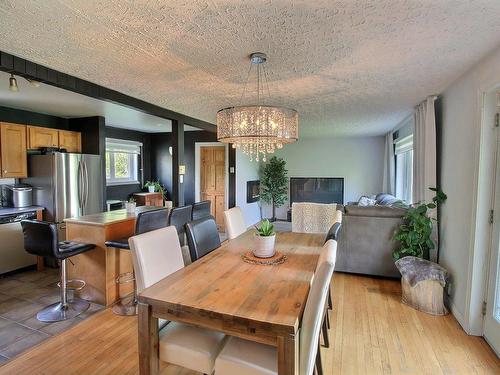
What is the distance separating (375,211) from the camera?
373 centimetres

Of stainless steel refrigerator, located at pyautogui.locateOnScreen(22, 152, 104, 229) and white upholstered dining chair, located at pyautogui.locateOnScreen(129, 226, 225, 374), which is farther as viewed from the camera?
stainless steel refrigerator, located at pyautogui.locateOnScreen(22, 152, 104, 229)

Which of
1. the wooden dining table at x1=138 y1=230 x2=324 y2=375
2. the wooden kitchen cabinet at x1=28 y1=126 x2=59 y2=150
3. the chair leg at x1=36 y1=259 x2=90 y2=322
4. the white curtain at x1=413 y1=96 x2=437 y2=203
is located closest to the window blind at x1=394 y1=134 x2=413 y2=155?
the white curtain at x1=413 y1=96 x2=437 y2=203

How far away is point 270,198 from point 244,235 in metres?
4.71

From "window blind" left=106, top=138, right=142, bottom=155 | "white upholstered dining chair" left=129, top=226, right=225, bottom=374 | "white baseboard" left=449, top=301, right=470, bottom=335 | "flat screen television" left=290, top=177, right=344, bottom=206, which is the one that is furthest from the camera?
"flat screen television" left=290, top=177, right=344, bottom=206

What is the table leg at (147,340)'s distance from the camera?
153 centimetres

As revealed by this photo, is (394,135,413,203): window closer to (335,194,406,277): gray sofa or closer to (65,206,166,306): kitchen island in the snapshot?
(335,194,406,277): gray sofa

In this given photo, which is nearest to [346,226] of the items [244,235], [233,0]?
[244,235]

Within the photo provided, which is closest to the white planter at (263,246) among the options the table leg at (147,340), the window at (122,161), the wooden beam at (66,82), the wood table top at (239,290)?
the wood table top at (239,290)

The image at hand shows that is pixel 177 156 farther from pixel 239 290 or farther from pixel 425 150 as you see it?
pixel 425 150

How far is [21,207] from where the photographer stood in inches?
162

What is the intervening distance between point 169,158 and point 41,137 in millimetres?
2760

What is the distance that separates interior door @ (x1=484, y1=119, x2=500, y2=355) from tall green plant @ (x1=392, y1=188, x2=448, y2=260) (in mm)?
794

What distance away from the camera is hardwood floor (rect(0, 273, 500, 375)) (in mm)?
2039

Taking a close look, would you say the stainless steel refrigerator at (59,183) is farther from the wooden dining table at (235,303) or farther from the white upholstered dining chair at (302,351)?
the white upholstered dining chair at (302,351)
